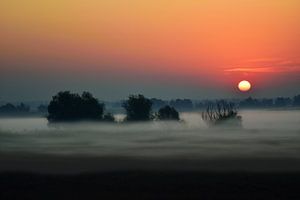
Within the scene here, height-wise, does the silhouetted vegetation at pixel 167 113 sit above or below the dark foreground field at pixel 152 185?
above

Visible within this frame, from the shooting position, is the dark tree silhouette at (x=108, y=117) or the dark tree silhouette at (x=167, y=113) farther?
the dark tree silhouette at (x=167, y=113)

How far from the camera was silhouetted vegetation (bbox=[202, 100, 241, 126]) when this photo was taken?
381 feet

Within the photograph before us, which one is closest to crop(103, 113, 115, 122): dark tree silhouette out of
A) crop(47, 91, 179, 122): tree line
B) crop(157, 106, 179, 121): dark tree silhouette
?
crop(47, 91, 179, 122): tree line

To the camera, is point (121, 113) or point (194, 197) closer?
point (194, 197)

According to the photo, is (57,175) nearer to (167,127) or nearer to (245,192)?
(245,192)

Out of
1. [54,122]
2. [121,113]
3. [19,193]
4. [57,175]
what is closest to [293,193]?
[19,193]

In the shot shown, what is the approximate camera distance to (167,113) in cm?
11588

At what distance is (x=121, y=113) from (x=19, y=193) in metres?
86.8

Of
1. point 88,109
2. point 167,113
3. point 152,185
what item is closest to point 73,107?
point 88,109

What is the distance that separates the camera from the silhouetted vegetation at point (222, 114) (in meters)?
116

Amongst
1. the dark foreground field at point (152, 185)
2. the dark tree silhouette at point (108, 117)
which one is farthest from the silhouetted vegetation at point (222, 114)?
the dark foreground field at point (152, 185)

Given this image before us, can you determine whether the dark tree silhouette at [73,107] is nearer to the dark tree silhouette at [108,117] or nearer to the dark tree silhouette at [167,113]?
the dark tree silhouette at [108,117]

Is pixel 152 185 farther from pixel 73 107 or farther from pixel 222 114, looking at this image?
pixel 222 114

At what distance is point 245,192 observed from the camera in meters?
29.5
